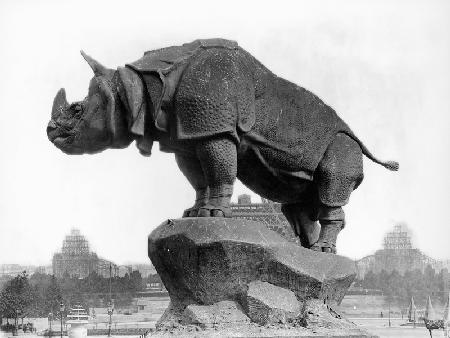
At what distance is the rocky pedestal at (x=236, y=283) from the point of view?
1038 cm

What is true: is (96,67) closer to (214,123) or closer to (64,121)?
(64,121)

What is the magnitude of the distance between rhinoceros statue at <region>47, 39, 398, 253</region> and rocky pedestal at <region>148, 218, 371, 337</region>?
43 centimetres

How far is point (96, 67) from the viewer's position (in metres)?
10.9

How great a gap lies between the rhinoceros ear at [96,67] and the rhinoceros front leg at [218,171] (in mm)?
1406

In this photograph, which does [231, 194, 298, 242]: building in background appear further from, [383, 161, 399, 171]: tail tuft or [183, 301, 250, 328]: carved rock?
[183, 301, 250, 328]: carved rock

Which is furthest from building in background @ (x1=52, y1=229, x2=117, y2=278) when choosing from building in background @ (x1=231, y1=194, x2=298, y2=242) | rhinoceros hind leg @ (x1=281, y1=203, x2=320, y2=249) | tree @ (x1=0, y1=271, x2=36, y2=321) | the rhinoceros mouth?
the rhinoceros mouth

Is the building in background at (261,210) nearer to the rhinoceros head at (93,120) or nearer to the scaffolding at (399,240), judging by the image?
the rhinoceros head at (93,120)

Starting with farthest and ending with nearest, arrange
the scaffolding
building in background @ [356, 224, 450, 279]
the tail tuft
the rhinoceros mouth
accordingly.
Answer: the scaffolding → building in background @ [356, 224, 450, 279] → the tail tuft → the rhinoceros mouth

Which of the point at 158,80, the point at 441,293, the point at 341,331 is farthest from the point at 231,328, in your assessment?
the point at 441,293

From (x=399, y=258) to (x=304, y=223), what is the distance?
117m

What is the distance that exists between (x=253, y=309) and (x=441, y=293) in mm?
78332

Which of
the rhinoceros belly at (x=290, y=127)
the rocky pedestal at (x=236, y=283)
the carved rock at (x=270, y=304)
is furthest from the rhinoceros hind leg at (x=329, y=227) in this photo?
the carved rock at (x=270, y=304)

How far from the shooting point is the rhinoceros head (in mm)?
10664

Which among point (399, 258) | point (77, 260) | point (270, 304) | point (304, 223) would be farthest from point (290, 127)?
point (399, 258)
